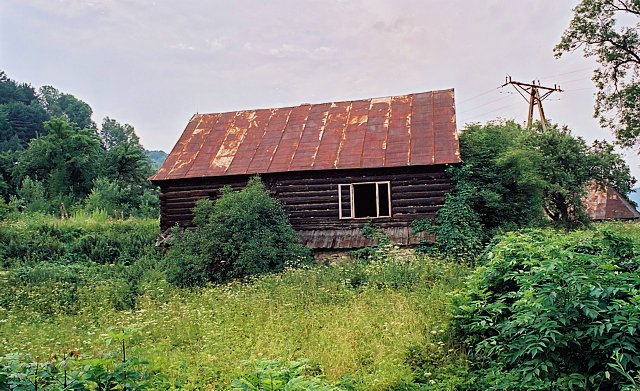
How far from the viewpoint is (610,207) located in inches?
1054

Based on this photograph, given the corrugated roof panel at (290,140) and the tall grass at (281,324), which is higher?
the corrugated roof panel at (290,140)

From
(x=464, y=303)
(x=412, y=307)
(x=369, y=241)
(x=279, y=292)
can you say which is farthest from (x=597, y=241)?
(x=369, y=241)

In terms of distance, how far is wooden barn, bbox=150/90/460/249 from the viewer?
1560 centimetres

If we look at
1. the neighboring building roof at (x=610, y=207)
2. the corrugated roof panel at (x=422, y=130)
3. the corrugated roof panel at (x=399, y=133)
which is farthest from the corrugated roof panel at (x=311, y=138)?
the neighboring building roof at (x=610, y=207)

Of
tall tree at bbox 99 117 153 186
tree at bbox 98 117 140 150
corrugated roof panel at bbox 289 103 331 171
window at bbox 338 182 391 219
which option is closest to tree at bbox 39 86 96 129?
tree at bbox 98 117 140 150

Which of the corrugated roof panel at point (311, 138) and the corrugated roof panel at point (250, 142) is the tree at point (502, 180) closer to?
the corrugated roof panel at point (311, 138)

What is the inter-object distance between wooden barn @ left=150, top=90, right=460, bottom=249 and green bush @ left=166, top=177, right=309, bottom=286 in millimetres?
1357

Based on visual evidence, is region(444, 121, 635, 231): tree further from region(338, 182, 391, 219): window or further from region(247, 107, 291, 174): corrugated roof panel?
region(247, 107, 291, 174): corrugated roof panel

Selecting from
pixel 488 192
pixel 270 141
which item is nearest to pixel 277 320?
pixel 488 192

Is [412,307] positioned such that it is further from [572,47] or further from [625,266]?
[572,47]

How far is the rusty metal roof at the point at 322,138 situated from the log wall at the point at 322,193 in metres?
0.35

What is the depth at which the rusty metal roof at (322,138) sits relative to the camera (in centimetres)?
1598

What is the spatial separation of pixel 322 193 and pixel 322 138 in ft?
7.53

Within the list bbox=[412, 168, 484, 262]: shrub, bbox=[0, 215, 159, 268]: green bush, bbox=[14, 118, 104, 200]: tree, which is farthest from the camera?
bbox=[14, 118, 104, 200]: tree
